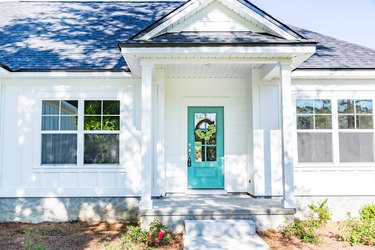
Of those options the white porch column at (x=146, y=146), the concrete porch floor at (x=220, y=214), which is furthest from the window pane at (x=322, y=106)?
the white porch column at (x=146, y=146)

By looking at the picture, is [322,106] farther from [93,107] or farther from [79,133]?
[79,133]

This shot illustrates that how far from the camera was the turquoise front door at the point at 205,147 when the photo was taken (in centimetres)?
833

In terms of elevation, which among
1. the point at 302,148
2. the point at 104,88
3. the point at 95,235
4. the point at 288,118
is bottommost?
the point at 95,235

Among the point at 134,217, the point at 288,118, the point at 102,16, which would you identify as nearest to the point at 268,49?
the point at 288,118

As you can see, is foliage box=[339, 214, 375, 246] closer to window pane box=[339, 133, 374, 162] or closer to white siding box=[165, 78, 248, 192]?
window pane box=[339, 133, 374, 162]

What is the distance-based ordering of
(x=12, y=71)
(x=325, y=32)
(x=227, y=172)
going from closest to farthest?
(x=12, y=71)
(x=227, y=172)
(x=325, y=32)

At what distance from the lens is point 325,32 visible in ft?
32.4

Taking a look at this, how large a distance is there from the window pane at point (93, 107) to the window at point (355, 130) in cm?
570

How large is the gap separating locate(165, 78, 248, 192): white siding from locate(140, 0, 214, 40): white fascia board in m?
2.28

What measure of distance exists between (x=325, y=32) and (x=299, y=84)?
323 cm

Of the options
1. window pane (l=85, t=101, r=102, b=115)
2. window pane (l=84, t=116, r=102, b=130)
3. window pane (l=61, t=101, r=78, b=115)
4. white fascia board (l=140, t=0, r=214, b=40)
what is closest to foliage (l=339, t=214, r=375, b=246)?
white fascia board (l=140, t=0, r=214, b=40)

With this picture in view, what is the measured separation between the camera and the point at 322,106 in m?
7.77

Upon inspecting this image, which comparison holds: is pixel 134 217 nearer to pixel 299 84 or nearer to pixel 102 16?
pixel 299 84

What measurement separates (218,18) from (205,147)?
11.0 feet
